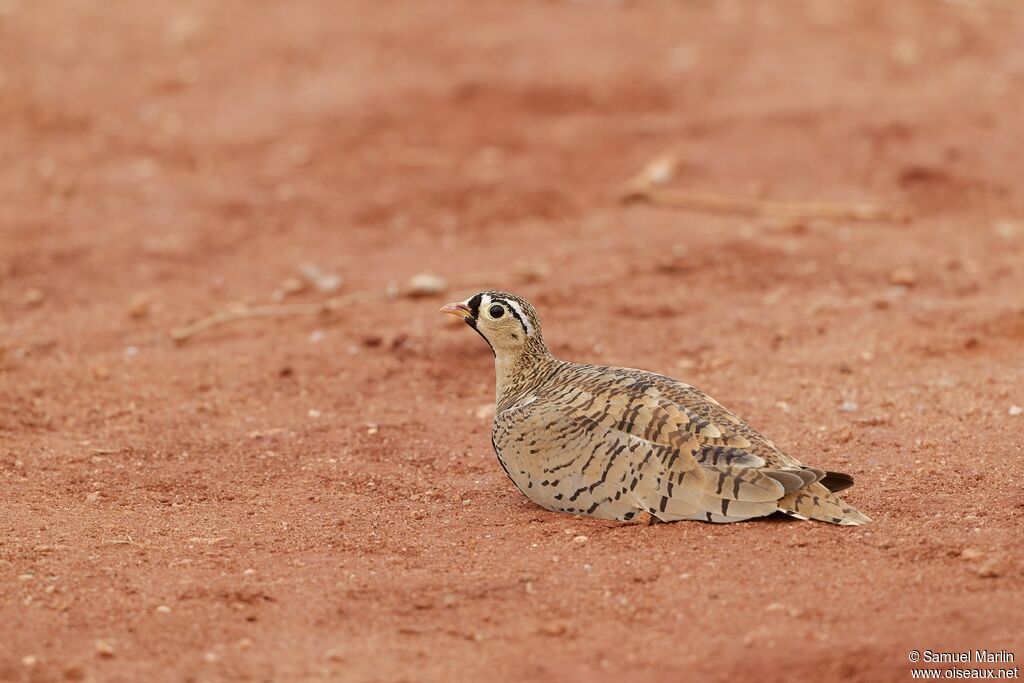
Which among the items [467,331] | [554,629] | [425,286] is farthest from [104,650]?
[425,286]

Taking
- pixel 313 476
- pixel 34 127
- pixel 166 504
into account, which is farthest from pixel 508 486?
pixel 34 127

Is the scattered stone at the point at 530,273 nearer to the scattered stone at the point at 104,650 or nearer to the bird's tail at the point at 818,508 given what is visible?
the bird's tail at the point at 818,508

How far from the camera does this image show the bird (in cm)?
542

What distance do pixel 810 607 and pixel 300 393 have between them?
3.73m

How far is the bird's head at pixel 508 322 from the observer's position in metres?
6.21

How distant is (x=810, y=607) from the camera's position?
4.85m

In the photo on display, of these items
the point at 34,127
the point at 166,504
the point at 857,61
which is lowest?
the point at 166,504

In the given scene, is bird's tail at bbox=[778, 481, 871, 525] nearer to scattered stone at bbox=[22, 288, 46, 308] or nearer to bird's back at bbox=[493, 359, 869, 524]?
bird's back at bbox=[493, 359, 869, 524]

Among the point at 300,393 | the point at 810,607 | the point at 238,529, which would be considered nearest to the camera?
the point at 810,607

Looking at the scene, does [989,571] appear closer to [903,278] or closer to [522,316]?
[522,316]

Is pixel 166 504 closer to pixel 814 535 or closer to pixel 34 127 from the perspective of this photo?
pixel 814 535

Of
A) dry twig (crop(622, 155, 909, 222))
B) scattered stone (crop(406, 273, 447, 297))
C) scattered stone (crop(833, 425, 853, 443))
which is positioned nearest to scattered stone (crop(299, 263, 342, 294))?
scattered stone (crop(406, 273, 447, 297))

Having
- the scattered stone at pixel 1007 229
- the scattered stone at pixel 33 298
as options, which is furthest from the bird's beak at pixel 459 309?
the scattered stone at pixel 1007 229

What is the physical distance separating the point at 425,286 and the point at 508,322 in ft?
9.48
